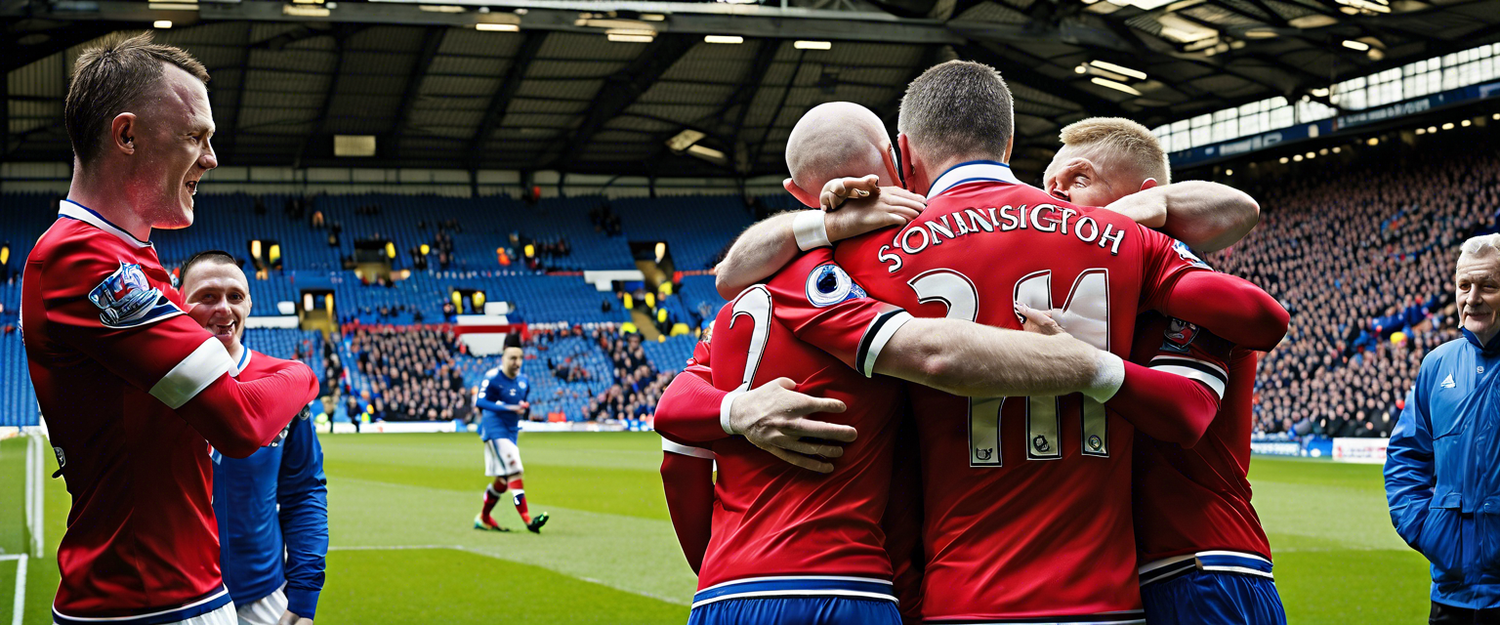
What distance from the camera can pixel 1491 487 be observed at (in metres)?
4.80

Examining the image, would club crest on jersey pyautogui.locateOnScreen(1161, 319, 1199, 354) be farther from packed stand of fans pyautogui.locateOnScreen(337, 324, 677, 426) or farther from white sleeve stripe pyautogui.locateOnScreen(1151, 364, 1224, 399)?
packed stand of fans pyautogui.locateOnScreen(337, 324, 677, 426)

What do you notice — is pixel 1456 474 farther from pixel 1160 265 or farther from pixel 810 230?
pixel 810 230

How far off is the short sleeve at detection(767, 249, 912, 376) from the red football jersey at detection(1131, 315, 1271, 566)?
76cm

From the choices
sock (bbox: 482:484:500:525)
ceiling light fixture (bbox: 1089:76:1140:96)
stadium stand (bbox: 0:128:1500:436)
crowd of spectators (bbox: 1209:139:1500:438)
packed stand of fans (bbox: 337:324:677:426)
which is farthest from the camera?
packed stand of fans (bbox: 337:324:677:426)

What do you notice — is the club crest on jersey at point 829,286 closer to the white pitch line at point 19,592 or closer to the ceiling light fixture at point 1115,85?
the white pitch line at point 19,592

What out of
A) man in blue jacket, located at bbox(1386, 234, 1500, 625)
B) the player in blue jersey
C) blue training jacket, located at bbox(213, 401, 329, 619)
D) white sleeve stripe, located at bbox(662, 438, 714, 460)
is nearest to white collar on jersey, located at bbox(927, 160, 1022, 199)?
white sleeve stripe, located at bbox(662, 438, 714, 460)

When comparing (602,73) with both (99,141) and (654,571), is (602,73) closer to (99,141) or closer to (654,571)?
(654,571)

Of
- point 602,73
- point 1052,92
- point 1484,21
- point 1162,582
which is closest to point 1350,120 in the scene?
point 1484,21

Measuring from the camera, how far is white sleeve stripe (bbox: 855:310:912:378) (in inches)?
101

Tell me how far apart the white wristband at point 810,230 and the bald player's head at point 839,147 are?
0.13 metres

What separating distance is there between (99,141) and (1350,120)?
3708cm

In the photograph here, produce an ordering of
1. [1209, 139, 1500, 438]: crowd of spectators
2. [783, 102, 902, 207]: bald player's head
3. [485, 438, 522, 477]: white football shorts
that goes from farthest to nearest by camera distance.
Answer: [1209, 139, 1500, 438]: crowd of spectators < [485, 438, 522, 477]: white football shorts < [783, 102, 902, 207]: bald player's head

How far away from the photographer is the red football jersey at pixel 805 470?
8.57 ft

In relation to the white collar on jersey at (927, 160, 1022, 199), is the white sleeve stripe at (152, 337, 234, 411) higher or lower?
lower
